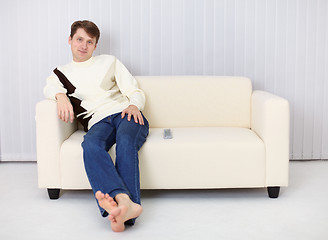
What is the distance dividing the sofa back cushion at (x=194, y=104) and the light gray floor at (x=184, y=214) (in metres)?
0.52

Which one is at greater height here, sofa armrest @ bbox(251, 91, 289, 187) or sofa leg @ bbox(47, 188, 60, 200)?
sofa armrest @ bbox(251, 91, 289, 187)

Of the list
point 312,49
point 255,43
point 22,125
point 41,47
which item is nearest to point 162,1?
point 255,43

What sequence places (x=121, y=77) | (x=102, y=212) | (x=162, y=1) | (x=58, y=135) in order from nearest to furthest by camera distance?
(x=102, y=212) < (x=58, y=135) < (x=121, y=77) < (x=162, y=1)

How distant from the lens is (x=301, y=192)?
2871 millimetres

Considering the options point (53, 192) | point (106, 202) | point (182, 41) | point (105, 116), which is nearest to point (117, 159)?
point (106, 202)

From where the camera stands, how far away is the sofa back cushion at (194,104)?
3.20m

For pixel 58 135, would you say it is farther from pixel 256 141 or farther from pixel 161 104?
pixel 256 141

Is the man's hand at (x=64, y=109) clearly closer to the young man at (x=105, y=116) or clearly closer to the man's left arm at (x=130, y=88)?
the young man at (x=105, y=116)

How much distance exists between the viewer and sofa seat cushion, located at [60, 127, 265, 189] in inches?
105

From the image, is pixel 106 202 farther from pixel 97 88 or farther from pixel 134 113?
pixel 97 88

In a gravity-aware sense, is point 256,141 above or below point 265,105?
below

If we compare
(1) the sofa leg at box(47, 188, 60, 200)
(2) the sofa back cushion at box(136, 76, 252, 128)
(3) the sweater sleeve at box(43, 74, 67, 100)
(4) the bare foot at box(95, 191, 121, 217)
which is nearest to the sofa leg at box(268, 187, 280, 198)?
(2) the sofa back cushion at box(136, 76, 252, 128)

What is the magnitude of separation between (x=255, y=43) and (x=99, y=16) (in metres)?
1.26

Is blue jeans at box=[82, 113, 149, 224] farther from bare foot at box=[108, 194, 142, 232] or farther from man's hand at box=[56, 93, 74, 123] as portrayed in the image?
man's hand at box=[56, 93, 74, 123]
